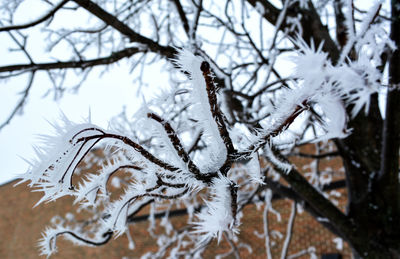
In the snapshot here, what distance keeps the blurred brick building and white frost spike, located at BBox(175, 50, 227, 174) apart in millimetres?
2341

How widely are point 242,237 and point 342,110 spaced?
297 inches

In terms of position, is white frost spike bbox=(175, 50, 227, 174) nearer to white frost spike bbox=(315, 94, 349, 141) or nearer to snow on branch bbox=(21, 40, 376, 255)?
snow on branch bbox=(21, 40, 376, 255)

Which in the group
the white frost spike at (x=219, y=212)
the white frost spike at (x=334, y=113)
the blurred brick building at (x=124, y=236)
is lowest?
the blurred brick building at (x=124, y=236)

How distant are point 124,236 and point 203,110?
850cm

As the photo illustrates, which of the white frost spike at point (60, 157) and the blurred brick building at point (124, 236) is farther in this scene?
the blurred brick building at point (124, 236)

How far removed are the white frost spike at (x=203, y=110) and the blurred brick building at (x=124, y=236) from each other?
7.68 feet

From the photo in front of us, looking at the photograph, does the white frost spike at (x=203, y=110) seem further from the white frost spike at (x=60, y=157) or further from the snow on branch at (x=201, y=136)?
the white frost spike at (x=60, y=157)

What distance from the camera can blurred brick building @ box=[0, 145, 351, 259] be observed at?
22.5 ft

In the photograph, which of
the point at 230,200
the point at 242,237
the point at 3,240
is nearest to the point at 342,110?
the point at 230,200

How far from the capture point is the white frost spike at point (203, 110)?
0.48m

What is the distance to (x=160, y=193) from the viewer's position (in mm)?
693

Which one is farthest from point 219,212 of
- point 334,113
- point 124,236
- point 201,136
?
point 124,236

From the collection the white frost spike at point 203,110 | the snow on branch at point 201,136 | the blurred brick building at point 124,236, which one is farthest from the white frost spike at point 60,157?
the blurred brick building at point 124,236

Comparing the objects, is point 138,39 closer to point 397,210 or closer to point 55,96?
point 55,96
